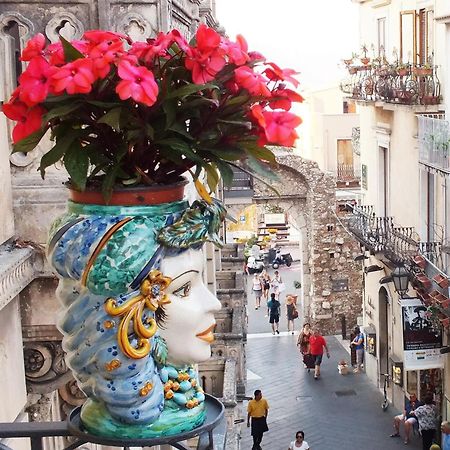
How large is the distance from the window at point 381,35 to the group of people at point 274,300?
7.36m

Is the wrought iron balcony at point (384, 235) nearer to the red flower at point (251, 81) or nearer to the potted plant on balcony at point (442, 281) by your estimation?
the potted plant on balcony at point (442, 281)

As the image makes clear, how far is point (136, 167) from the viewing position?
295 cm

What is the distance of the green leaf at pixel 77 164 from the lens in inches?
112

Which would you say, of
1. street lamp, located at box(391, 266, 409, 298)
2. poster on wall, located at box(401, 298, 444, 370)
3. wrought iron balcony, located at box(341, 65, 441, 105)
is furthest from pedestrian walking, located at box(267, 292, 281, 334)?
poster on wall, located at box(401, 298, 444, 370)

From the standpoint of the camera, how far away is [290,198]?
2589cm

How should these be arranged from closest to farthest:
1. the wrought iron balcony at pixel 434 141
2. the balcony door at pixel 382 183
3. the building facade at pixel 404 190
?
the wrought iron balcony at pixel 434 141
the building facade at pixel 404 190
the balcony door at pixel 382 183

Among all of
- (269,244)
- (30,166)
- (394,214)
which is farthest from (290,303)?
(30,166)

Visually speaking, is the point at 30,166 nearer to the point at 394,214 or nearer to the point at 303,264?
the point at 394,214

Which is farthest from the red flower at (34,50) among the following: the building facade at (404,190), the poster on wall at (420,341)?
the poster on wall at (420,341)

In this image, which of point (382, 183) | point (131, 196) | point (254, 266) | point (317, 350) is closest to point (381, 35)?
point (382, 183)

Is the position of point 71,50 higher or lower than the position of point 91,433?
higher

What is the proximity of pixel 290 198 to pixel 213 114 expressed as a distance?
908 inches

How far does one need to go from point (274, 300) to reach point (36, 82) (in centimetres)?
2229

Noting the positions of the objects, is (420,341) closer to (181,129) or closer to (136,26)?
(136,26)
